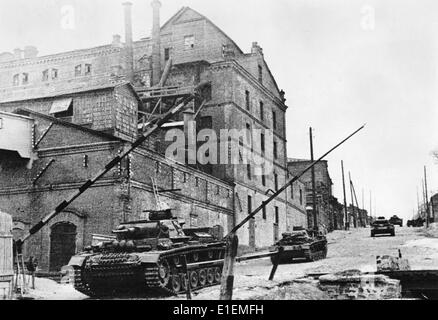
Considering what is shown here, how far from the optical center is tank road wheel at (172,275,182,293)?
17.0 metres

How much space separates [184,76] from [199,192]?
10324 mm

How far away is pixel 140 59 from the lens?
4100 cm

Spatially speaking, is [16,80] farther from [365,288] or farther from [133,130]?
[365,288]

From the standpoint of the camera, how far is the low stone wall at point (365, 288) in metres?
13.4

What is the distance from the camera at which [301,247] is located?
2577 centimetres

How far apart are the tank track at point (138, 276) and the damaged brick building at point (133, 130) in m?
6.74

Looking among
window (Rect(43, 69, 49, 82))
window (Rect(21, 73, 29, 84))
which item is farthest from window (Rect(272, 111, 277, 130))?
window (Rect(21, 73, 29, 84))

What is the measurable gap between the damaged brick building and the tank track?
6736 millimetres

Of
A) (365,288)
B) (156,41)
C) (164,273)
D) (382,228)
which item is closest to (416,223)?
(382,228)

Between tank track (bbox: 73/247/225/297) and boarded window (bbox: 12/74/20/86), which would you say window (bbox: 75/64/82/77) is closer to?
boarded window (bbox: 12/74/20/86)

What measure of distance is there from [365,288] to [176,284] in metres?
5.90

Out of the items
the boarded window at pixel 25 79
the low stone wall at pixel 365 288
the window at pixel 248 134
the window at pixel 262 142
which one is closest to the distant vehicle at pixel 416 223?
the window at pixel 262 142
